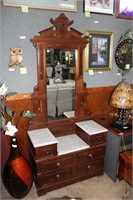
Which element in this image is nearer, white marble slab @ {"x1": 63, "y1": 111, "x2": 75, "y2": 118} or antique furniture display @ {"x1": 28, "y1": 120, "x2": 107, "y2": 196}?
antique furniture display @ {"x1": 28, "y1": 120, "x2": 107, "y2": 196}

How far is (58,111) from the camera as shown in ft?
7.15

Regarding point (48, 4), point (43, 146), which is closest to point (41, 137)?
point (43, 146)

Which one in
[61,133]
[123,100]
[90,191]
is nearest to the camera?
[90,191]

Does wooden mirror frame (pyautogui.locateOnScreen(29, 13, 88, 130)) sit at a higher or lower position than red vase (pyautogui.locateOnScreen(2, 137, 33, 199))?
higher

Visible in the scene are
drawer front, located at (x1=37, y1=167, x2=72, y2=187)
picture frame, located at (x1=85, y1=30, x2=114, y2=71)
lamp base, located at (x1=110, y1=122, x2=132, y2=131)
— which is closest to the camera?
drawer front, located at (x1=37, y1=167, x2=72, y2=187)

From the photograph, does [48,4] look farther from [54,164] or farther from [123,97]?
[54,164]

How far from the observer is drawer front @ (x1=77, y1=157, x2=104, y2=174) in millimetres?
2061

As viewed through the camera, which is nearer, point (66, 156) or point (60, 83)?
point (66, 156)

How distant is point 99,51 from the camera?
7.60 ft

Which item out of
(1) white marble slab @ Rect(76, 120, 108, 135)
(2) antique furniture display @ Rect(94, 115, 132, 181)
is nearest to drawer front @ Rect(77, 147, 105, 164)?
(2) antique furniture display @ Rect(94, 115, 132, 181)

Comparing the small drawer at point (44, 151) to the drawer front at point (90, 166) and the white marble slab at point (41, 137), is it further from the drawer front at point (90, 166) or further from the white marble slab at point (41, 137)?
the drawer front at point (90, 166)

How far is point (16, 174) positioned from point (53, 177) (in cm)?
42

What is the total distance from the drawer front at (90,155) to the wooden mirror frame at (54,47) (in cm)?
47

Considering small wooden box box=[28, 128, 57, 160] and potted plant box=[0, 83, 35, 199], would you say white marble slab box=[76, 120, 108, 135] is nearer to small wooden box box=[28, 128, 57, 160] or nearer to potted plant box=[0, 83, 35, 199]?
small wooden box box=[28, 128, 57, 160]
